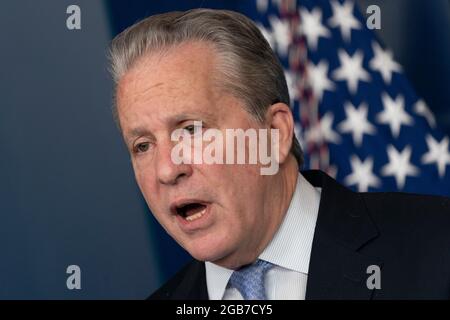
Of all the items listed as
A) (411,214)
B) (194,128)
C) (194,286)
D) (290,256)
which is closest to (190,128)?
(194,128)

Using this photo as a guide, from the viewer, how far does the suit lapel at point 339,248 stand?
202 centimetres

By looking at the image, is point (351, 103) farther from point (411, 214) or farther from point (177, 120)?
point (177, 120)

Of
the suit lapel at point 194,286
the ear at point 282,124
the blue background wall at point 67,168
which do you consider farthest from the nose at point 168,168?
the blue background wall at point 67,168

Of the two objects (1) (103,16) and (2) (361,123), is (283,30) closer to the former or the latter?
(2) (361,123)

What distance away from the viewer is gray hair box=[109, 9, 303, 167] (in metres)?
2.06

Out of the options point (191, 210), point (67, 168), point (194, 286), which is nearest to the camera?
point (191, 210)

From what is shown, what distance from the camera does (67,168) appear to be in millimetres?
2900

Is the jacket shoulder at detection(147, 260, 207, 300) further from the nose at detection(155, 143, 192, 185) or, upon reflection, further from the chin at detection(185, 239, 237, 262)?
the nose at detection(155, 143, 192, 185)

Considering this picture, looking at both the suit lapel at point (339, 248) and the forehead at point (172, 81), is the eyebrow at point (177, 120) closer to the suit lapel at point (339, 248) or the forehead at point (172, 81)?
the forehead at point (172, 81)

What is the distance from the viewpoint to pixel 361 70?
2.97 metres

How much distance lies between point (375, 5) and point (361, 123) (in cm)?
47

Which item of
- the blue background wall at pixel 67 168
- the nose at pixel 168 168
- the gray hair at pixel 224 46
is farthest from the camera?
the blue background wall at pixel 67 168

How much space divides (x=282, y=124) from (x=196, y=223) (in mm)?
360

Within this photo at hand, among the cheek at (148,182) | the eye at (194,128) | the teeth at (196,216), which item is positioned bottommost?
the teeth at (196,216)
